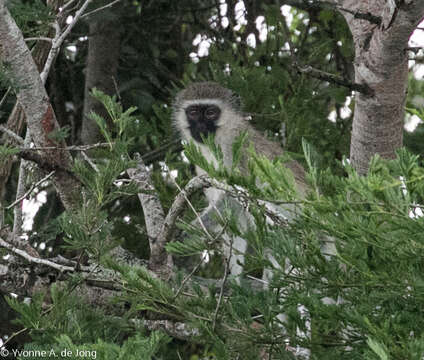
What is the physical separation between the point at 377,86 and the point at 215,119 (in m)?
2.02

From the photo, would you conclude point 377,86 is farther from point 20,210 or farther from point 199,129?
point 199,129

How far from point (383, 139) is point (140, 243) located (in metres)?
2.28

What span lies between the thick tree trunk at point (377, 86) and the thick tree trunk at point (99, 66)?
2267mm

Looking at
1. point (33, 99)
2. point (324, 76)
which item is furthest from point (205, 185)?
point (33, 99)

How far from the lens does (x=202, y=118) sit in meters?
5.49

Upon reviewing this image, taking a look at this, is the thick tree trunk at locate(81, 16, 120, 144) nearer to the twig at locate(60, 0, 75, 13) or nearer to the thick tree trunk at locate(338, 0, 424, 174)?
the twig at locate(60, 0, 75, 13)

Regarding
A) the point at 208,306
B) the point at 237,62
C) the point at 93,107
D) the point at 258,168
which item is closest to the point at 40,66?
the point at 93,107

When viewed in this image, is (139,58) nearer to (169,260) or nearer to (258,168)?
(169,260)

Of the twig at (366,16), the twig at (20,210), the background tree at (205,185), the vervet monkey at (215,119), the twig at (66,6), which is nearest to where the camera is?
the background tree at (205,185)

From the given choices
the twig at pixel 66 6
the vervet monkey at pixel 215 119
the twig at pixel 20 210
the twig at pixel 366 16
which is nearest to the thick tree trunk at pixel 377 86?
the twig at pixel 366 16

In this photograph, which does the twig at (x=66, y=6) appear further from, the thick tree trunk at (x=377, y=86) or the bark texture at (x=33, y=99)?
the thick tree trunk at (x=377, y=86)

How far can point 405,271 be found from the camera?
2.32 metres

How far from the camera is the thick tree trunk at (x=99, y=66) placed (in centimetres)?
555

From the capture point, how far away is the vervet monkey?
5.40 metres
